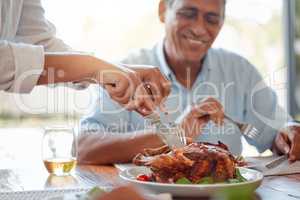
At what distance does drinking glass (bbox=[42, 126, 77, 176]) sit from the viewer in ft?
4.10

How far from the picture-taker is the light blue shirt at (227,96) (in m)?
2.02

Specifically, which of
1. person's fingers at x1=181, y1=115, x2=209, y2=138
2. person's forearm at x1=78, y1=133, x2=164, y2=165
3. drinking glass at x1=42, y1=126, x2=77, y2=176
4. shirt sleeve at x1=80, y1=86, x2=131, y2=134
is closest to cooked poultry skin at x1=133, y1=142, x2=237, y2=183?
drinking glass at x1=42, y1=126, x2=77, y2=176

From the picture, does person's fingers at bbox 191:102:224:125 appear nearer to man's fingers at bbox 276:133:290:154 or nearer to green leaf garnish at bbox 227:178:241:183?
man's fingers at bbox 276:133:290:154

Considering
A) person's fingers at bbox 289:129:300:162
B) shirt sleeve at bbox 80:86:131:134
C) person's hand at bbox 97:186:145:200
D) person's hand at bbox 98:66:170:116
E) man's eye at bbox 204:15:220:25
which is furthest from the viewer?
man's eye at bbox 204:15:220:25

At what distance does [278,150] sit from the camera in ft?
5.95

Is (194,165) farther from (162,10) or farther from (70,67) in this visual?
(162,10)

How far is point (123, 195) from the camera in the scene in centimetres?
55

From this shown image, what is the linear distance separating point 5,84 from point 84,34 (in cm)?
181

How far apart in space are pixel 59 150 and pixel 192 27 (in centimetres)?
104

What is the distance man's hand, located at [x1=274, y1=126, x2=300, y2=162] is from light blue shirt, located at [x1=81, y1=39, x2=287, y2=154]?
17 centimetres

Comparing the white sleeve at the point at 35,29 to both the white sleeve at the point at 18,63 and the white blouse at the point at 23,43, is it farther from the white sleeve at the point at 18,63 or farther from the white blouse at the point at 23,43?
the white sleeve at the point at 18,63

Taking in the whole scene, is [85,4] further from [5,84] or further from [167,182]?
[167,182]

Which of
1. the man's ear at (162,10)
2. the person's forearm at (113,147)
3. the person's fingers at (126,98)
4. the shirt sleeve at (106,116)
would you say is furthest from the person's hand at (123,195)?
the man's ear at (162,10)

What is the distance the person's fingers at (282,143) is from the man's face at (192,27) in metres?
0.51
